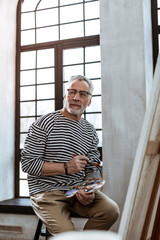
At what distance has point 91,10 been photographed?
3359mm

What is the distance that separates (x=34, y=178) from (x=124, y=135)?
0.92 metres

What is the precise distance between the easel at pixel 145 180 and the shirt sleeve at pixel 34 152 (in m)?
1.09

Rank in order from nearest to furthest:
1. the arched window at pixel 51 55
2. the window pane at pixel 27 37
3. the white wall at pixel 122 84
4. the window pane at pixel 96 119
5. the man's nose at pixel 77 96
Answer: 1. the man's nose at pixel 77 96
2. the white wall at pixel 122 84
3. the window pane at pixel 96 119
4. the arched window at pixel 51 55
5. the window pane at pixel 27 37

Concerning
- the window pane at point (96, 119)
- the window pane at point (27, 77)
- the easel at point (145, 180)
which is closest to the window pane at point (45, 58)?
the window pane at point (27, 77)

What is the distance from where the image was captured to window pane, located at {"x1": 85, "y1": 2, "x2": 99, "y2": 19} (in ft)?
10.9

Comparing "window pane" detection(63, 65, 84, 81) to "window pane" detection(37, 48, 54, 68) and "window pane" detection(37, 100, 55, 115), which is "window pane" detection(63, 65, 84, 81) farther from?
"window pane" detection(37, 100, 55, 115)

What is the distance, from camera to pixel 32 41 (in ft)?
11.9

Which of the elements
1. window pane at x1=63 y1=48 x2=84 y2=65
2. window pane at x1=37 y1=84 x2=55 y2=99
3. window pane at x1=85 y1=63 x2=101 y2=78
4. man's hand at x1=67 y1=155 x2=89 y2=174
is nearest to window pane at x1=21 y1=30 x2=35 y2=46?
window pane at x1=63 y1=48 x2=84 y2=65

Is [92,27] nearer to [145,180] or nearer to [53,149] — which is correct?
[53,149]

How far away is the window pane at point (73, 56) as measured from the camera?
335 cm

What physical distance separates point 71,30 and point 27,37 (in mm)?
610

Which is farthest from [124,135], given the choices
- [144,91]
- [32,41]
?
[32,41]

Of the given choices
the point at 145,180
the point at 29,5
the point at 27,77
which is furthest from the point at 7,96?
the point at 145,180

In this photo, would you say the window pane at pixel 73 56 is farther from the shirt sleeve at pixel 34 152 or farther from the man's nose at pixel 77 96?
the shirt sleeve at pixel 34 152
